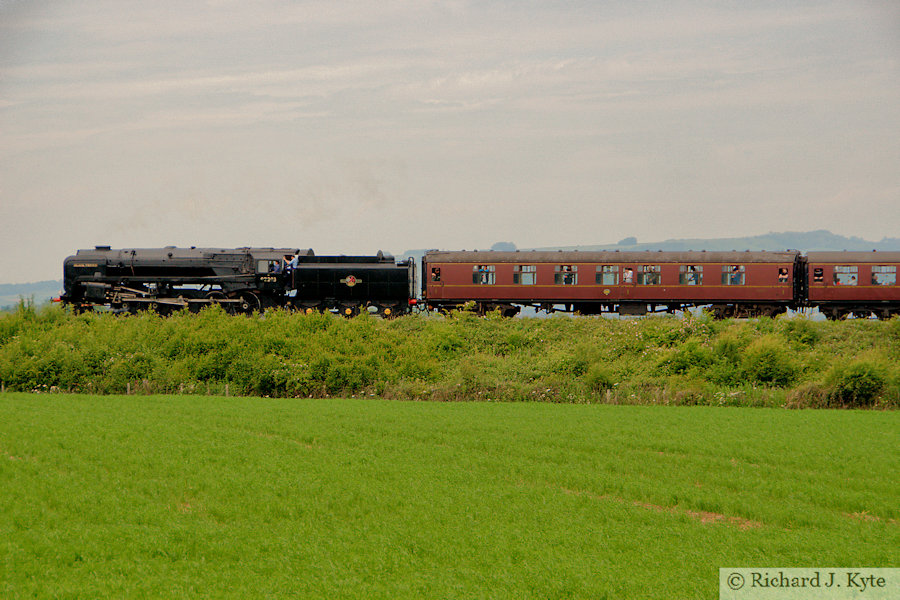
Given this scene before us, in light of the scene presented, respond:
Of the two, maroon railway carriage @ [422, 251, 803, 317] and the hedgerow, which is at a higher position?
maroon railway carriage @ [422, 251, 803, 317]

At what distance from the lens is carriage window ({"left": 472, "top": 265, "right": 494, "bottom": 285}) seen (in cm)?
4225

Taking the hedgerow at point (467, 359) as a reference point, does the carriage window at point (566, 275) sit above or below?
above

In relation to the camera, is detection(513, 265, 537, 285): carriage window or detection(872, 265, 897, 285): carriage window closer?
detection(872, 265, 897, 285): carriage window

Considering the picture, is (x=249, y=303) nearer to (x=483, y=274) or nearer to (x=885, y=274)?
Result: (x=483, y=274)

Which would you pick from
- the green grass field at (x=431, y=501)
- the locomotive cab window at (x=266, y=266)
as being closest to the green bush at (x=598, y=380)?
the green grass field at (x=431, y=501)

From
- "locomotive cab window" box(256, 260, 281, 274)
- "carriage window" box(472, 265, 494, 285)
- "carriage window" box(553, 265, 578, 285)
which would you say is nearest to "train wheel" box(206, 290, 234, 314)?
"locomotive cab window" box(256, 260, 281, 274)

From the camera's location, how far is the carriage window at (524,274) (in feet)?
138

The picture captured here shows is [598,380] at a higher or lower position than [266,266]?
lower

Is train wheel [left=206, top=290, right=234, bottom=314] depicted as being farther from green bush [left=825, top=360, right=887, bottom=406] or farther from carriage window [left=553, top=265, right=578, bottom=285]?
green bush [left=825, top=360, right=887, bottom=406]

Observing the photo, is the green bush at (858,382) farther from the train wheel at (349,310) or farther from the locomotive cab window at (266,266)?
the locomotive cab window at (266,266)

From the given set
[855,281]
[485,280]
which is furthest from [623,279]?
[855,281]

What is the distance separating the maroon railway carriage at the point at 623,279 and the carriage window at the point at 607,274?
0.17 feet

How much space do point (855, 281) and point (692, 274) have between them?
27.6 feet

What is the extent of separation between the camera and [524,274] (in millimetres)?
42156
